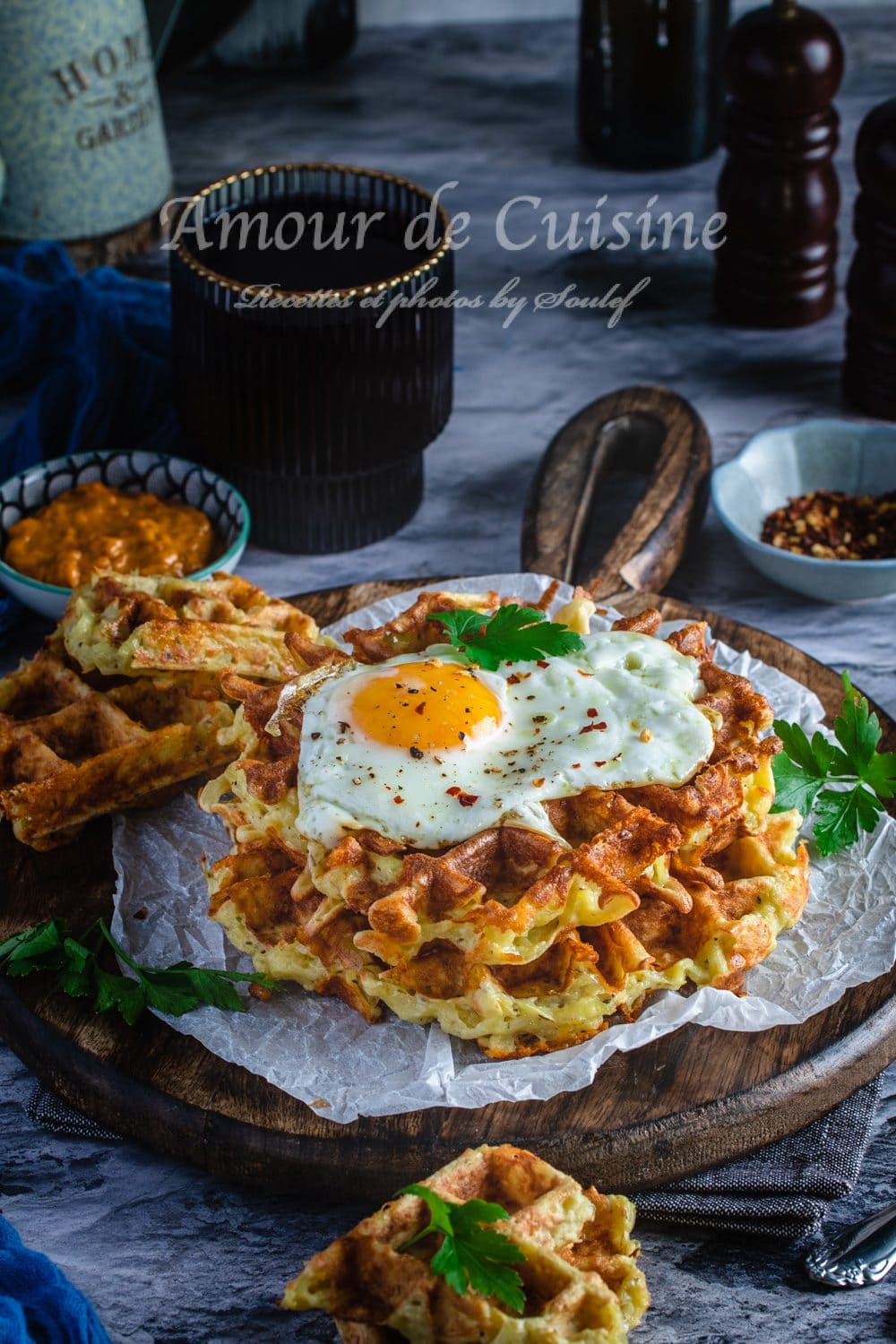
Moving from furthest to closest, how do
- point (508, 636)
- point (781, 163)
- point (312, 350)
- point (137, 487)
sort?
point (781, 163) → point (137, 487) → point (312, 350) → point (508, 636)

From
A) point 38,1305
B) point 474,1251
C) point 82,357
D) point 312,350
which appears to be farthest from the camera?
point 82,357

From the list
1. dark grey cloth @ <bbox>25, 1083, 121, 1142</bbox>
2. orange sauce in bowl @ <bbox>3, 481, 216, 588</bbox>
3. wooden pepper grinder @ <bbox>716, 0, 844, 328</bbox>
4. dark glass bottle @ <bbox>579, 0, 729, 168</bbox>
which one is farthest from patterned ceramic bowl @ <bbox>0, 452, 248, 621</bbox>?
dark glass bottle @ <bbox>579, 0, 729, 168</bbox>

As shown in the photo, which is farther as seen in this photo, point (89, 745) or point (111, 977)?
point (89, 745)

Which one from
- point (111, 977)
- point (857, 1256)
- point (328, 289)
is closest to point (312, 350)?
point (328, 289)

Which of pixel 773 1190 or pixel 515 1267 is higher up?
pixel 515 1267

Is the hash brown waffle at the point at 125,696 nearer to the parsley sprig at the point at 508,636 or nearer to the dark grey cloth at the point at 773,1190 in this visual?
the parsley sprig at the point at 508,636

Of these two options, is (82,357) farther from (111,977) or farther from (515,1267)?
(515,1267)

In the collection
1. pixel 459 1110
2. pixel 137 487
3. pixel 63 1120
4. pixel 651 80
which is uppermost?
pixel 651 80
